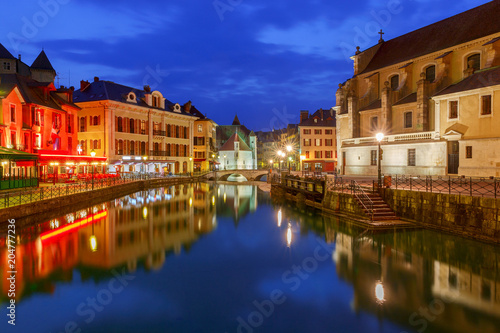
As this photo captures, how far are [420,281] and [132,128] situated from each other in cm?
4758

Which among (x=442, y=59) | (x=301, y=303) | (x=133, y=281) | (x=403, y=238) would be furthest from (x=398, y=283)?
(x=442, y=59)

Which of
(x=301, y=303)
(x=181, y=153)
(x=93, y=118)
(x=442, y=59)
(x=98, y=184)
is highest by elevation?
(x=442, y=59)

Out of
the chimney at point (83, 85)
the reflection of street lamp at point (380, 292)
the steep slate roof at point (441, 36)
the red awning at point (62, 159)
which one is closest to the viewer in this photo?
the reflection of street lamp at point (380, 292)

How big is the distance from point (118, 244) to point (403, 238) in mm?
14317

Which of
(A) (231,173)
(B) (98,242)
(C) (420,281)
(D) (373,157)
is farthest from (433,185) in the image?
(A) (231,173)

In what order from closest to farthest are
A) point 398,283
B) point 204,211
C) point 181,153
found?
point 398,283
point 204,211
point 181,153

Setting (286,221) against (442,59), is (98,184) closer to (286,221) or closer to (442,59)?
(286,221)

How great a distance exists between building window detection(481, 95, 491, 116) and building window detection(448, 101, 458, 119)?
2453mm

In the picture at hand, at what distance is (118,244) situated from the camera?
17328 mm

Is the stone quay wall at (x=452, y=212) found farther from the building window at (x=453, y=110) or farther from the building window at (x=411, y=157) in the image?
the building window at (x=411, y=157)

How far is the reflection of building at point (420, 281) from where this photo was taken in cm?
952

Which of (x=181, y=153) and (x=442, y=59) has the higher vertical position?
(x=442, y=59)

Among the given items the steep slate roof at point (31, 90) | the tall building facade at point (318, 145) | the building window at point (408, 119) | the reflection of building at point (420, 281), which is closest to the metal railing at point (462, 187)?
the reflection of building at point (420, 281)

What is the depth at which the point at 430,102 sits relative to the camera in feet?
113
